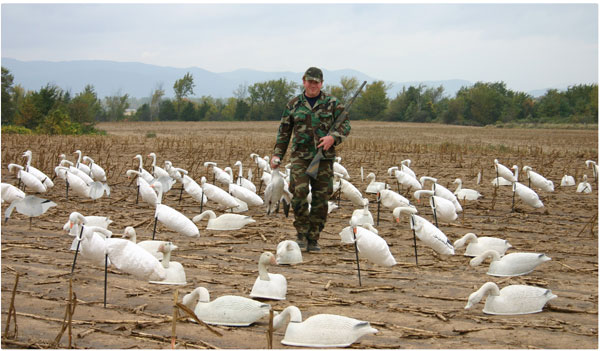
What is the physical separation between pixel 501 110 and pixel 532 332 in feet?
232

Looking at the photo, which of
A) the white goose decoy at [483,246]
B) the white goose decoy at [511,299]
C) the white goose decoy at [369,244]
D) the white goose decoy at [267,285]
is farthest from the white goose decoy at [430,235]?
the white goose decoy at [267,285]

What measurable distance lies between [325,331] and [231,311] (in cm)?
89

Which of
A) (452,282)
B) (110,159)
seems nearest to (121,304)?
(452,282)

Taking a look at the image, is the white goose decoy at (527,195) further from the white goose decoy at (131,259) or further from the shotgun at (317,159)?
the white goose decoy at (131,259)

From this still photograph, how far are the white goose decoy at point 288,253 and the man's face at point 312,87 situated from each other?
1.96 metres

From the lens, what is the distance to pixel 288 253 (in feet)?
24.1

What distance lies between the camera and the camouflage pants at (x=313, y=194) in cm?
812

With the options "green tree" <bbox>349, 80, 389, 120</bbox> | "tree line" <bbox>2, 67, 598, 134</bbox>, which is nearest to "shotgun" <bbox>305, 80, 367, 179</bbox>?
"tree line" <bbox>2, 67, 598, 134</bbox>

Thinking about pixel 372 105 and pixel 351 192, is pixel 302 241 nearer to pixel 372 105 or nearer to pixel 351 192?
pixel 351 192

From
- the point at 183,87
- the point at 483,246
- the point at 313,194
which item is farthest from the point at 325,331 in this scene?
the point at 183,87

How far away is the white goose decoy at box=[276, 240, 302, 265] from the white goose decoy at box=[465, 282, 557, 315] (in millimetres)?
2411

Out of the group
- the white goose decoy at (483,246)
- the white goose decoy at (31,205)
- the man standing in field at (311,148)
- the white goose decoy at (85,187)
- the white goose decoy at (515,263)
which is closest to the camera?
the white goose decoy at (515,263)

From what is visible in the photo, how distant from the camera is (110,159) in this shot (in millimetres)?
19531

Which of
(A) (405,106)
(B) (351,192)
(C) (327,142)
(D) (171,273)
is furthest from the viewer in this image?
(A) (405,106)
